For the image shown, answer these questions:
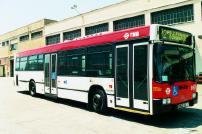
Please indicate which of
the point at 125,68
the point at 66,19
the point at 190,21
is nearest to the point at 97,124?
the point at 125,68

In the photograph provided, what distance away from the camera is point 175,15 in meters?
27.0

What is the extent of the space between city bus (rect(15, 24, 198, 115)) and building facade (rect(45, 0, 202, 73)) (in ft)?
52.6

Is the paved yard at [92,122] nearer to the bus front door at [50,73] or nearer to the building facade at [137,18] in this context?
the bus front door at [50,73]

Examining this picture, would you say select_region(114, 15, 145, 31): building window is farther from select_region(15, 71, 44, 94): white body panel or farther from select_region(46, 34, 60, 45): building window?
select_region(15, 71, 44, 94): white body panel

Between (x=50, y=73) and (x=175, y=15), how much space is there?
16.6 m

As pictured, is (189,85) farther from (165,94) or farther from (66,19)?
(66,19)

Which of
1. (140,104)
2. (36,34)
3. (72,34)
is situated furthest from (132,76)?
(36,34)

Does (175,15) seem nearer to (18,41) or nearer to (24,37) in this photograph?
(24,37)

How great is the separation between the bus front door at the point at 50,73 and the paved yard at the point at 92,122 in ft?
7.95

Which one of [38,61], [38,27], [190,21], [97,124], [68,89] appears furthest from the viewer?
[38,27]

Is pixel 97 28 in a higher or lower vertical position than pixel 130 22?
higher

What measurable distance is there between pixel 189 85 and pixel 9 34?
2351 inches

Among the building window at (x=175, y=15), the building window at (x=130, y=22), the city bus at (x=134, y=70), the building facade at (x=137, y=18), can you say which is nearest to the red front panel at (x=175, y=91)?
the city bus at (x=134, y=70)

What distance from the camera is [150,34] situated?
27.5ft
